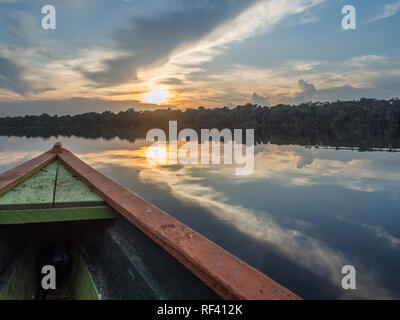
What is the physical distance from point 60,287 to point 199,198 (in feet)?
15.6

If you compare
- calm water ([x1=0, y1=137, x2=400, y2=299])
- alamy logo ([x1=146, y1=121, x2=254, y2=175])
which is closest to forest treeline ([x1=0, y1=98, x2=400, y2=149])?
alamy logo ([x1=146, y1=121, x2=254, y2=175])

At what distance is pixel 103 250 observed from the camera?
2.06 metres

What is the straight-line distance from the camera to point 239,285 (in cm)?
99

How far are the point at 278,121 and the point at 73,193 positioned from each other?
60926 millimetres

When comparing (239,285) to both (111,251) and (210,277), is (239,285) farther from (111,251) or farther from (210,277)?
(111,251)

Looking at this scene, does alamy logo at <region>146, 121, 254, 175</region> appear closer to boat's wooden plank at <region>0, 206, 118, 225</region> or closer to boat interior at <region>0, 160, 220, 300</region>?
boat interior at <region>0, 160, 220, 300</region>

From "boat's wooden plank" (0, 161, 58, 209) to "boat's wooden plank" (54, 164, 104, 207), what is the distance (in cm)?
6

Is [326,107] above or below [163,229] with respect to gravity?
above

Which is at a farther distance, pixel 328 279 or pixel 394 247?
pixel 394 247

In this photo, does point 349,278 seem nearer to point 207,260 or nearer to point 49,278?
point 207,260

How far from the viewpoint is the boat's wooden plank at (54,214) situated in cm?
197
